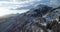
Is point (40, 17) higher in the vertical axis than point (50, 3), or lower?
lower

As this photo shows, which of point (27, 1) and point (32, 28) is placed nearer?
point (32, 28)

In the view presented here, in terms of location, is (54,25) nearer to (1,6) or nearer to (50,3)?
(50,3)

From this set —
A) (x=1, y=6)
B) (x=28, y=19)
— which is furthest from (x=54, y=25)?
(x=1, y=6)

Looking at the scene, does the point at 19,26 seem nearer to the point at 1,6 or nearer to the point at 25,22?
the point at 25,22

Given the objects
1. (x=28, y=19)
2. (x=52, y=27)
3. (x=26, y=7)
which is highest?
(x=26, y=7)

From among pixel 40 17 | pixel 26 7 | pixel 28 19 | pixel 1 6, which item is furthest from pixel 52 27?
pixel 1 6

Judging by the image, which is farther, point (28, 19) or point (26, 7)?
point (26, 7)
